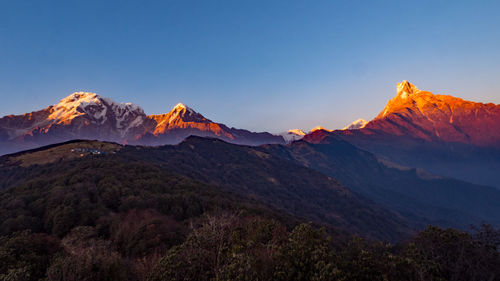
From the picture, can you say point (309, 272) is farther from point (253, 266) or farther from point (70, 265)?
point (70, 265)

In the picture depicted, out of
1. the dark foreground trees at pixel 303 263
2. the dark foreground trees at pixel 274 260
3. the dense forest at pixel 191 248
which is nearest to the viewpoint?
the dark foreground trees at pixel 303 263

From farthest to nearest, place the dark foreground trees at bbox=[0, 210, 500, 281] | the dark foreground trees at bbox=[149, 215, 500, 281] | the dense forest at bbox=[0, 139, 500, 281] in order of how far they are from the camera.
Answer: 1. the dense forest at bbox=[0, 139, 500, 281]
2. the dark foreground trees at bbox=[0, 210, 500, 281]
3. the dark foreground trees at bbox=[149, 215, 500, 281]

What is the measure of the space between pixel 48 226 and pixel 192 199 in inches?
1524

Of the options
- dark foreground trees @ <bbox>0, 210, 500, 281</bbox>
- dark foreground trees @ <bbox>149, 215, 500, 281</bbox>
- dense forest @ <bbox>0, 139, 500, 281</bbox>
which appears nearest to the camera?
dark foreground trees @ <bbox>149, 215, 500, 281</bbox>

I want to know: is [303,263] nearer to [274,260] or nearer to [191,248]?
[274,260]

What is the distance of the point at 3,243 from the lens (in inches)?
1054

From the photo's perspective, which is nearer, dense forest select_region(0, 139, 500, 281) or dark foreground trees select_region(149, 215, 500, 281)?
dark foreground trees select_region(149, 215, 500, 281)

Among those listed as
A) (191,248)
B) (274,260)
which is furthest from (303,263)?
(191,248)

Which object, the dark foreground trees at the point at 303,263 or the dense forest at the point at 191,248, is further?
the dense forest at the point at 191,248

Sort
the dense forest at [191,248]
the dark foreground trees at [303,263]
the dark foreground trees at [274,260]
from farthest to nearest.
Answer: the dense forest at [191,248] < the dark foreground trees at [274,260] < the dark foreground trees at [303,263]

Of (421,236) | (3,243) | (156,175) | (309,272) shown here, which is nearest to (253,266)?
(309,272)

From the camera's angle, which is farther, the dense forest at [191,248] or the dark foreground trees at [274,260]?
the dense forest at [191,248]

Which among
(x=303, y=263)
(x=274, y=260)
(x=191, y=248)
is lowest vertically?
(x=191, y=248)

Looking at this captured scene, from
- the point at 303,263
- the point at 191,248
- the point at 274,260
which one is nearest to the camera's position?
the point at 303,263
